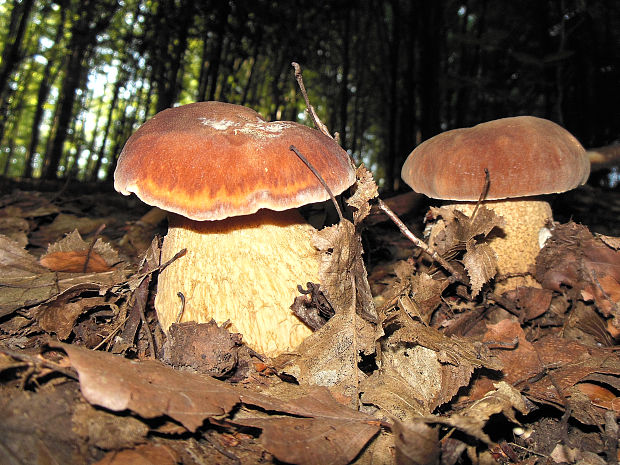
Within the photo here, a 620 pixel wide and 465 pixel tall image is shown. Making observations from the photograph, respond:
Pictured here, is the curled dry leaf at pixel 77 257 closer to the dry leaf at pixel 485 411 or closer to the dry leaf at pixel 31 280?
the dry leaf at pixel 31 280

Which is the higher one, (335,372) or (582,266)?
(582,266)

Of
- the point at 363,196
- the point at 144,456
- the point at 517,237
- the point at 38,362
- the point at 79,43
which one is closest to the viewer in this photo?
the point at 144,456

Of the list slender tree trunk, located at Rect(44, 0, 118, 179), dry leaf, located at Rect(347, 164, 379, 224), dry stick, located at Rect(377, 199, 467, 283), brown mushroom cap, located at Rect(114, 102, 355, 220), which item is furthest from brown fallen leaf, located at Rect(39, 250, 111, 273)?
slender tree trunk, located at Rect(44, 0, 118, 179)

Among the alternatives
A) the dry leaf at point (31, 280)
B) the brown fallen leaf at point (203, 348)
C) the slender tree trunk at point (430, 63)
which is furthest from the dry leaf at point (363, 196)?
the slender tree trunk at point (430, 63)

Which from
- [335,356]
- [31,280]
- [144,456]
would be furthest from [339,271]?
[31,280]

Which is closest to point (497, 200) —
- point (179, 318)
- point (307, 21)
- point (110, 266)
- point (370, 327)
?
point (370, 327)

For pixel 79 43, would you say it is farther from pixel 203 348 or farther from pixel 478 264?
pixel 478 264

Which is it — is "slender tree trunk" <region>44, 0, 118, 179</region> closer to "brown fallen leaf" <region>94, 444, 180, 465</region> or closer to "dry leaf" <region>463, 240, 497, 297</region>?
"dry leaf" <region>463, 240, 497, 297</region>
